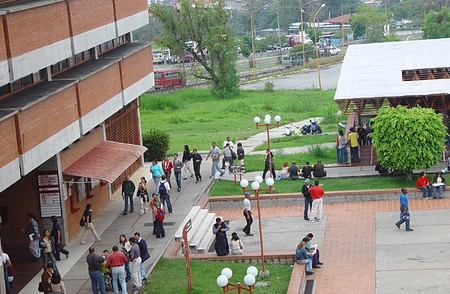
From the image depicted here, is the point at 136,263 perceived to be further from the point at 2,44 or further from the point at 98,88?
the point at 98,88

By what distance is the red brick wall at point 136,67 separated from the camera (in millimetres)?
31672

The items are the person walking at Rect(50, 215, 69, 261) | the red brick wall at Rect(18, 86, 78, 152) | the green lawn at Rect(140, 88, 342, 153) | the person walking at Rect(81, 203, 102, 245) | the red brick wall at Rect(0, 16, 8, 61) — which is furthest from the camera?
the green lawn at Rect(140, 88, 342, 153)

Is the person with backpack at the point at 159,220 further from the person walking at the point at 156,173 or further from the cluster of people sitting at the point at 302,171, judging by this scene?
the cluster of people sitting at the point at 302,171

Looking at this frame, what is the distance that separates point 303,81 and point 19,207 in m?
59.4

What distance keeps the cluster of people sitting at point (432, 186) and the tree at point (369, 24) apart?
69257mm

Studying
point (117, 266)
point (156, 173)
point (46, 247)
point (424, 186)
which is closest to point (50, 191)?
point (46, 247)

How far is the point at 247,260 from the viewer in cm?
2517

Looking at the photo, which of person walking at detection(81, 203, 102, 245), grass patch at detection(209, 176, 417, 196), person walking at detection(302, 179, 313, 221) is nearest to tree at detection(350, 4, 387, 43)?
grass patch at detection(209, 176, 417, 196)

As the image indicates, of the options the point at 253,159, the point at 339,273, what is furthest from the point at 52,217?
the point at 253,159

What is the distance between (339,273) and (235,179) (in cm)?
1062

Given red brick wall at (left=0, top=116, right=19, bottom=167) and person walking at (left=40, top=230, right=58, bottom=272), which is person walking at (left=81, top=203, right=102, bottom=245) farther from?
red brick wall at (left=0, top=116, right=19, bottom=167)

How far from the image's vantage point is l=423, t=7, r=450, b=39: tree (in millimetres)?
91875

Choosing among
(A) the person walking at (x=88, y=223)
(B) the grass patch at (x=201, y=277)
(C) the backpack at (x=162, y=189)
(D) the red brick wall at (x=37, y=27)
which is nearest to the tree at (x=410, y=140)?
(C) the backpack at (x=162, y=189)

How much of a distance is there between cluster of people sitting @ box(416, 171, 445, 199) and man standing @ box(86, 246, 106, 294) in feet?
42.9
